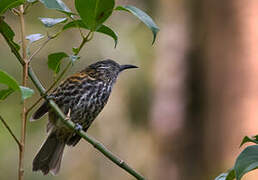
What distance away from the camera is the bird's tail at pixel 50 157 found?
13.4ft

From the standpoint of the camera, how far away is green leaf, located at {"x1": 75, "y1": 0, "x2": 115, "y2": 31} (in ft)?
6.35

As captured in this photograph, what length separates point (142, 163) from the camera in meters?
10.1

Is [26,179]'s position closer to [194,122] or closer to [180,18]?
[194,122]

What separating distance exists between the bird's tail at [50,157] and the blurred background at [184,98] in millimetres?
2121

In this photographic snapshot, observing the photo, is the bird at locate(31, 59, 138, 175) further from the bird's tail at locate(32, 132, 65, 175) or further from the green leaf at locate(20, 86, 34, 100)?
the green leaf at locate(20, 86, 34, 100)

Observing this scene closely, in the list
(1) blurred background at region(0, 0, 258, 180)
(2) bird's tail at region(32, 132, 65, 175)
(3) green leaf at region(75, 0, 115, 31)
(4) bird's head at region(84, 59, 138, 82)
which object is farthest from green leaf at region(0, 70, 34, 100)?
(1) blurred background at region(0, 0, 258, 180)

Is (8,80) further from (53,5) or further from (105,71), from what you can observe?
(105,71)

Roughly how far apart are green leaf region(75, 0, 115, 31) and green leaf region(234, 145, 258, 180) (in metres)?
0.70

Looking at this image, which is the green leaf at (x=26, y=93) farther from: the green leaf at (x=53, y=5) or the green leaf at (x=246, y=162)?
the green leaf at (x=246, y=162)

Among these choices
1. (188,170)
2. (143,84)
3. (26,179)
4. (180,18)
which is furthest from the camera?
(143,84)

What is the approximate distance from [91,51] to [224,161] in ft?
11.9

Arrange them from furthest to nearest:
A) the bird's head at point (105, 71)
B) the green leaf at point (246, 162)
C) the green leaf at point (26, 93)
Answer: the bird's head at point (105, 71)
the green leaf at point (246, 162)
the green leaf at point (26, 93)

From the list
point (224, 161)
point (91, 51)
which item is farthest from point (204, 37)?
point (91, 51)

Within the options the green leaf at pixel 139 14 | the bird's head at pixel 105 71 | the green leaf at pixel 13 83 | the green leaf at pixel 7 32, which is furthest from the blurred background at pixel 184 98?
the green leaf at pixel 13 83
